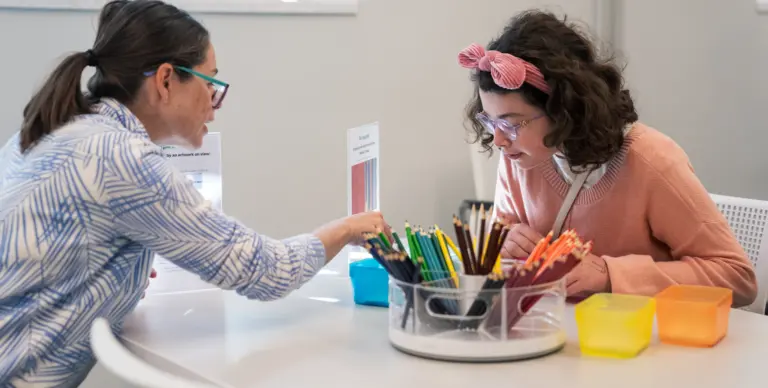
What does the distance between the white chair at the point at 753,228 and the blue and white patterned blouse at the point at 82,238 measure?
1098mm

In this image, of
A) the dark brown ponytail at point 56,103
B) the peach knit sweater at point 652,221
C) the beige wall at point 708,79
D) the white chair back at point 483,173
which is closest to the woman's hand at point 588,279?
the peach knit sweater at point 652,221

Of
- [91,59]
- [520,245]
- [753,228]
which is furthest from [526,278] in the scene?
[753,228]

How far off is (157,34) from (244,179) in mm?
1551

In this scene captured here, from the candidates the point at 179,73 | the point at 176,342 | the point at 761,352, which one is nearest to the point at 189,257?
the point at 176,342

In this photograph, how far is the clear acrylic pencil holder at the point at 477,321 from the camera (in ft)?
3.83

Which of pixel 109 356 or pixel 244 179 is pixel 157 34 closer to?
pixel 109 356

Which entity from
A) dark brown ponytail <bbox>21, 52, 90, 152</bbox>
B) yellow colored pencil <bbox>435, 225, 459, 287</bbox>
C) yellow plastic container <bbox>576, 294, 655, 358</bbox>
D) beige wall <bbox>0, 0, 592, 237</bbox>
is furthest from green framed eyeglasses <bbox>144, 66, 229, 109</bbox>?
beige wall <bbox>0, 0, 592, 237</bbox>

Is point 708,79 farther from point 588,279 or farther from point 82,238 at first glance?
point 82,238

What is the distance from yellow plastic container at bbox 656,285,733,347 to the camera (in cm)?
122

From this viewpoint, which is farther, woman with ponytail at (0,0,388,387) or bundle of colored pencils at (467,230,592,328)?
woman with ponytail at (0,0,388,387)

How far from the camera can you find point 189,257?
1.31 metres

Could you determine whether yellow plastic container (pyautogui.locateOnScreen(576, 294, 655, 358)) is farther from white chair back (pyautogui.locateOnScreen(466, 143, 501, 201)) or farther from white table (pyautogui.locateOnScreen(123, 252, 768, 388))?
white chair back (pyautogui.locateOnScreen(466, 143, 501, 201))

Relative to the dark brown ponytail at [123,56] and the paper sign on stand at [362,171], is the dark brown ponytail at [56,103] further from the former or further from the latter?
the paper sign on stand at [362,171]

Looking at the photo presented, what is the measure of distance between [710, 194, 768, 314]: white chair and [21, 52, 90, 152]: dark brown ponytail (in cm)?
137
